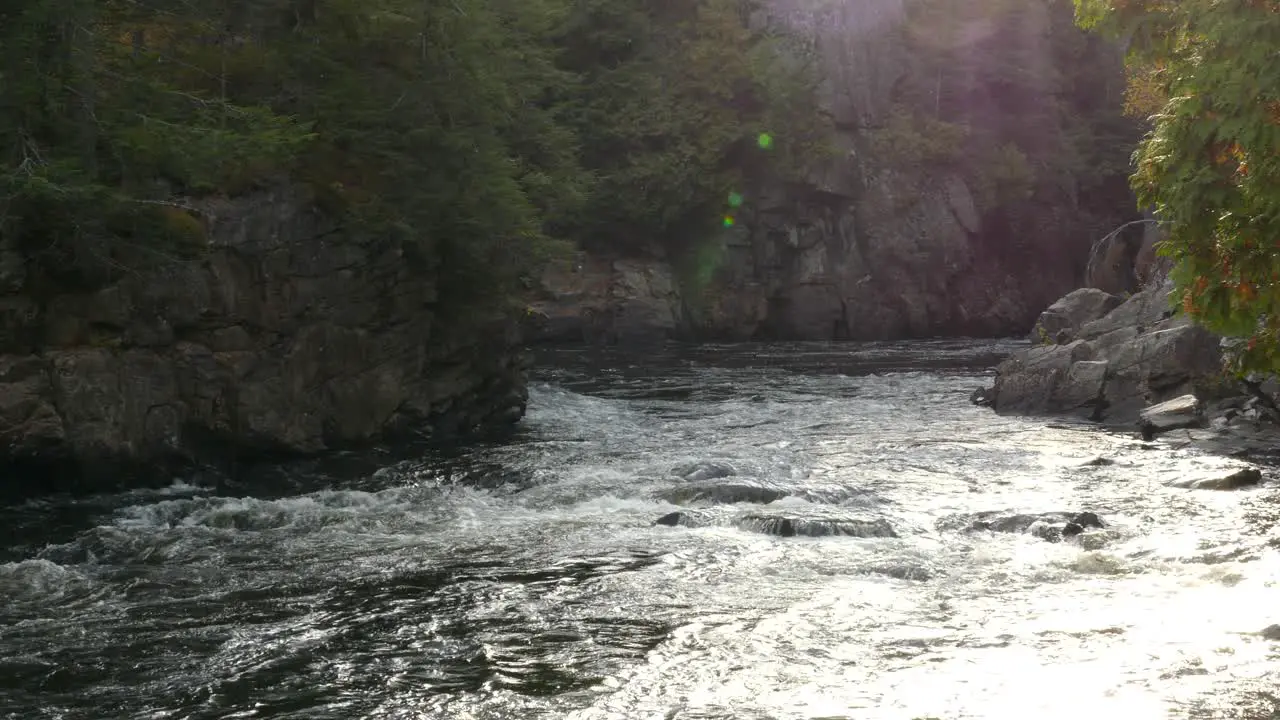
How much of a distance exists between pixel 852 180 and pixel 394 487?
121 feet

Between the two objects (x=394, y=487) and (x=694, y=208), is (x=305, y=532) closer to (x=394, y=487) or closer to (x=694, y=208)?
(x=394, y=487)

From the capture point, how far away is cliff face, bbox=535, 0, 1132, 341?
50125mm

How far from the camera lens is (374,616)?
38.0 feet

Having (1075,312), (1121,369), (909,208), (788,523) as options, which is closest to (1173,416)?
(1121,369)

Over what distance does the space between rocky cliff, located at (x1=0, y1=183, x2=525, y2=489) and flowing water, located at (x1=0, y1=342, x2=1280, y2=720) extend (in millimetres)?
825

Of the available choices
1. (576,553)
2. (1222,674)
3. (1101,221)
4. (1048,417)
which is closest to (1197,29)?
(1222,674)

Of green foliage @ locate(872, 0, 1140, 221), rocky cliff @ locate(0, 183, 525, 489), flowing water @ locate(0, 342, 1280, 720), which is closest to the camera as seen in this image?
flowing water @ locate(0, 342, 1280, 720)

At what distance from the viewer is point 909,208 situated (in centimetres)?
5278

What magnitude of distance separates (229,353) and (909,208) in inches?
1515

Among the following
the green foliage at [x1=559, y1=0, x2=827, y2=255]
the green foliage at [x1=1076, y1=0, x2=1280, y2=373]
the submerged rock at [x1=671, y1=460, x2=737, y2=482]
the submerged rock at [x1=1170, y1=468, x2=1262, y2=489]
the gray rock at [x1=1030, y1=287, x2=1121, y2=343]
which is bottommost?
the submerged rock at [x1=1170, y1=468, x2=1262, y2=489]

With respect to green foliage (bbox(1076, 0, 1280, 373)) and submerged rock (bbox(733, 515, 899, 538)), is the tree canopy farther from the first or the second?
green foliage (bbox(1076, 0, 1280, 373))

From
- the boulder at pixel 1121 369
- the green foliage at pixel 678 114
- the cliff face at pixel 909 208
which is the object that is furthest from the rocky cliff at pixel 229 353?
the green foliage at pixel 678 114

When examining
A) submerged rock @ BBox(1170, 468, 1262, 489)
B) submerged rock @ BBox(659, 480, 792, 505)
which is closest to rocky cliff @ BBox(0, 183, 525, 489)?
submerged rock @ BBox(659, 480, 792, 505)

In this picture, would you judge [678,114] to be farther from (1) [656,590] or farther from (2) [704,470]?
(1) [656,590]
